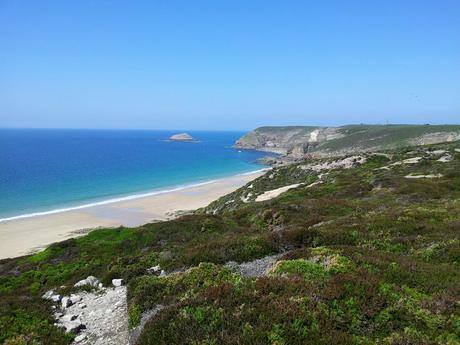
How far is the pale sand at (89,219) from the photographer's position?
48344mm

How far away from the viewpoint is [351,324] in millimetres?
7961

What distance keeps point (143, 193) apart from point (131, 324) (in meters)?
77.3

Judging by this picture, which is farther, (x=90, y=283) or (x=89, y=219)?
(x=89, y=219)

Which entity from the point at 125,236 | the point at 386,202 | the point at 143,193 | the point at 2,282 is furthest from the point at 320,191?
the point at 143,193

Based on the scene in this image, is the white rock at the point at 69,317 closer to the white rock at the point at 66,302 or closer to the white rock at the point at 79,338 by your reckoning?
the white rock at the point at 66,302

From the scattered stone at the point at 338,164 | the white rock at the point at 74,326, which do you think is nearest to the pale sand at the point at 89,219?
the scattered stone at the point at 338,164

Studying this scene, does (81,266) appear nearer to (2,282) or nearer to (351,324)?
(2,282)

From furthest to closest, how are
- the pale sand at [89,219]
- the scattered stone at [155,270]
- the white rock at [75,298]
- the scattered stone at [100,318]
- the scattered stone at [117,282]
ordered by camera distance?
1. the pale sand at [89,219]
2. the scattered stone at [155,270]
3. the scattered stone at [117,282]
4. the white rock at [75,298]
5. the scattered stone at [100,318]

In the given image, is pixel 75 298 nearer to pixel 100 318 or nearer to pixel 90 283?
pixel 90 283

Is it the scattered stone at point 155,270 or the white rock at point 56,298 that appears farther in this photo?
the scattered stone at point 155,270

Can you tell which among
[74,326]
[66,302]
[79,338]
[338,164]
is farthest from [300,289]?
[338,164]

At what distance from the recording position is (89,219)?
199 ft

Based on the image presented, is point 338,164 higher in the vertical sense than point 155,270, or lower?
lower

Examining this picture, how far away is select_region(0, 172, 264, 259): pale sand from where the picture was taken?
48344 millimetres
